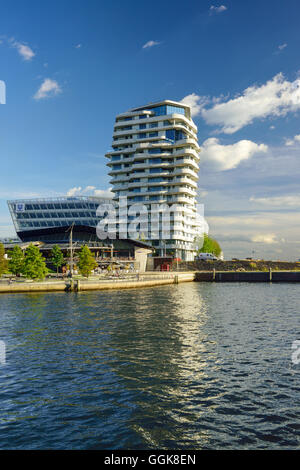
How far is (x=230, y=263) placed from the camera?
369ft

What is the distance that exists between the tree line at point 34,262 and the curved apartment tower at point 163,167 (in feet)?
155

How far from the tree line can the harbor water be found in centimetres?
3851

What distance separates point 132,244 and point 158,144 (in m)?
45.2

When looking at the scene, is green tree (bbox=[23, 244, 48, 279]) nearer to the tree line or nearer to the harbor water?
the tree line

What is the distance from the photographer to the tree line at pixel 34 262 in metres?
70.2

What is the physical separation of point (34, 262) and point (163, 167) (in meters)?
74.1

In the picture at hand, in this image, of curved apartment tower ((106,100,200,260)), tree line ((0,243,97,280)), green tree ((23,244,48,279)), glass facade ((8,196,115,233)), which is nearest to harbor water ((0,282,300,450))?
green tree ((23,244,48,279))

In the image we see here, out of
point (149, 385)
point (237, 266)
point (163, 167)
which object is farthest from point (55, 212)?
point (149, 385)

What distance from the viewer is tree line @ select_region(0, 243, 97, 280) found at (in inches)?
2763

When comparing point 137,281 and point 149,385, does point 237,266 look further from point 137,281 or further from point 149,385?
point 149,385

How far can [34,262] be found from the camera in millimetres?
70438

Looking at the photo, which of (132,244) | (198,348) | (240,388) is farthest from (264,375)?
(132,244)
